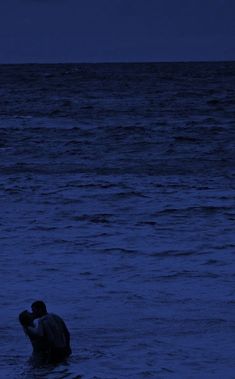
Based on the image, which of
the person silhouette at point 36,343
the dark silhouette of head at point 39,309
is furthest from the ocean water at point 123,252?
the dark silhouette of head at point 39,309

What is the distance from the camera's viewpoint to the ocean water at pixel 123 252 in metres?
11.6

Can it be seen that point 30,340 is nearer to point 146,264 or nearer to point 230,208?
point 146,264

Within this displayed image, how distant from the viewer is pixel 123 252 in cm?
1744

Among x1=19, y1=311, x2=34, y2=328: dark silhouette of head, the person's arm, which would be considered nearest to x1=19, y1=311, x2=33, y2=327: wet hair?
x1=19, y1=311, x2=34, y2=328: dark silhouette of head

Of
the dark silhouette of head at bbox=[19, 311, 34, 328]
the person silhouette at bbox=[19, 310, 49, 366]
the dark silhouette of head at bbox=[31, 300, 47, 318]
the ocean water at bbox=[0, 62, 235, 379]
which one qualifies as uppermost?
the dark silhouette of head at bbox=[31, 300, 47, 318]

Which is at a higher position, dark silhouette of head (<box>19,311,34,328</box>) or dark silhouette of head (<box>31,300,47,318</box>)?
dark silhouette of head (<box>31,300,47,318</box>)

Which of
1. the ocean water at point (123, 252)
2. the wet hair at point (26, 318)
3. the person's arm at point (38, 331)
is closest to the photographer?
the person's arm at point (38, 331)

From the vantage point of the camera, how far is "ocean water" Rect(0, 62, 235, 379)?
11555 mm

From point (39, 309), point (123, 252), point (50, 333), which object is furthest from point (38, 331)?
point (123, 252)

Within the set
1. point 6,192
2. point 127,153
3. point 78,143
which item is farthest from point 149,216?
point 78,143

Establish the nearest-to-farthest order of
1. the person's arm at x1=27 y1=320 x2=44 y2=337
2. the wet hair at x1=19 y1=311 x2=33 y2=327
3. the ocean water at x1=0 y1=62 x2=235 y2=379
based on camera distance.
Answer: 1. the person's arm at x1=27 y1=320 x2=44 y2=337
2. the wet hair at x1=19 y1=311 x2=33 y2=327
3. the ocean water at x1=0 y1=62 x2=235 y2=379

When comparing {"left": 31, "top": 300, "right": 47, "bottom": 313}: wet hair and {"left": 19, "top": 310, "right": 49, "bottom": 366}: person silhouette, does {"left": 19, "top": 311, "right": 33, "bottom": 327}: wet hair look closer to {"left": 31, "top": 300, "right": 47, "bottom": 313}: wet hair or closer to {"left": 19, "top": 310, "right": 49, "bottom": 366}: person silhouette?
{"left": 19, "top": 310, "right": 49, "bottom": 366}: person silhouette

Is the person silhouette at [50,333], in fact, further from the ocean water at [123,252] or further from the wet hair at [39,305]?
the ocean water at [123,252]

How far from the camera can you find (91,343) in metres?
12.0
